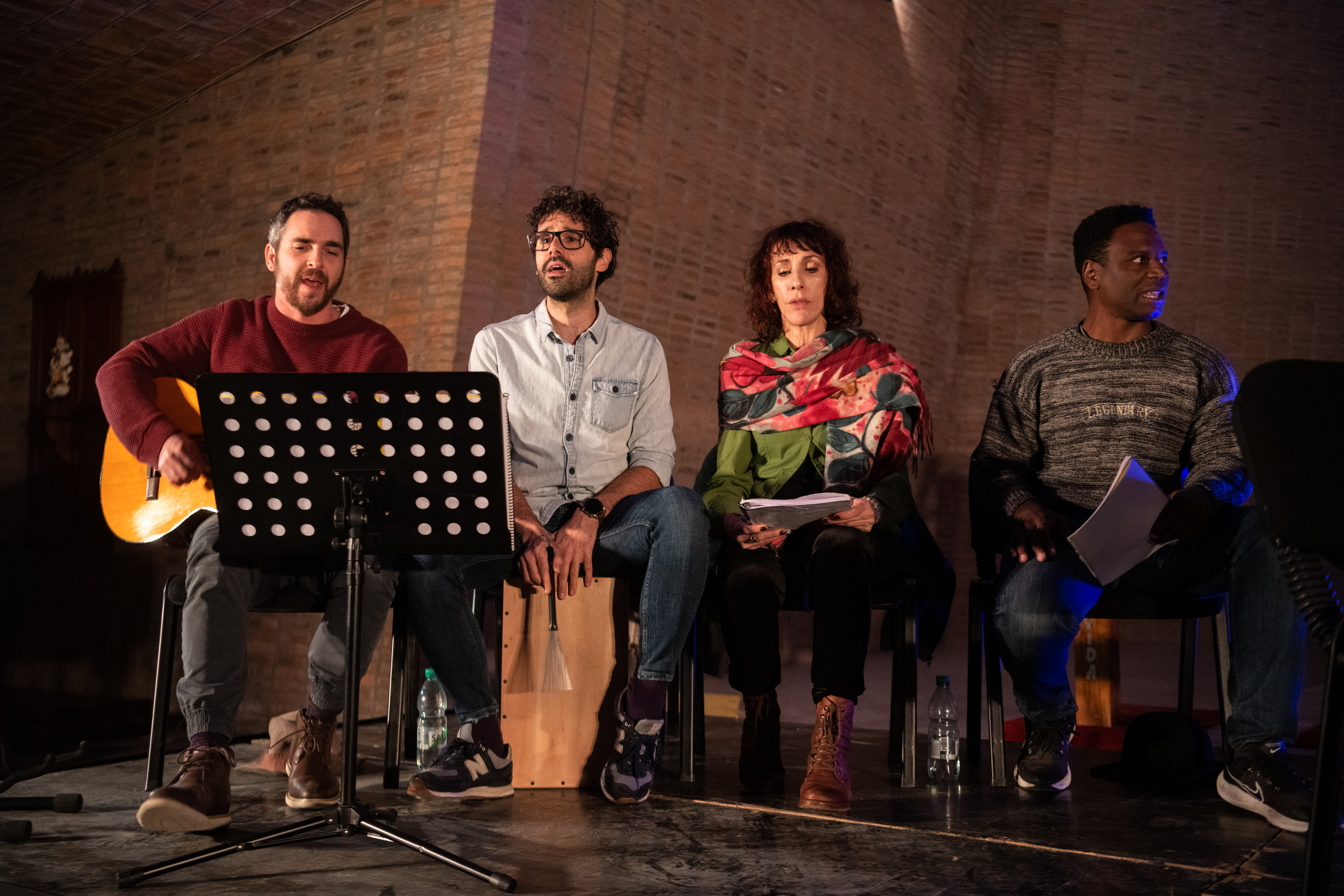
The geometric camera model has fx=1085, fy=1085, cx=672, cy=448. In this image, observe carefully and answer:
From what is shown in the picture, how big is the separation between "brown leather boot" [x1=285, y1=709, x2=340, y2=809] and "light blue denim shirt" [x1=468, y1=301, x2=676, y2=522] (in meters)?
0.76

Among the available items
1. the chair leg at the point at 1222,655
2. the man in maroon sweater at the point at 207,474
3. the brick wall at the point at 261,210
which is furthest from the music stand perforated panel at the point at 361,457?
the brick wall at the point at 261,210

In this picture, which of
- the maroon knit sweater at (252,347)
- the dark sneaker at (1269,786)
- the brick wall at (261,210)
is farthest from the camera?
the brick wall at (261,210)

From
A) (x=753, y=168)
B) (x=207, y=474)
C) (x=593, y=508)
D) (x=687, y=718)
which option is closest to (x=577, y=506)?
(x=593, y=508)

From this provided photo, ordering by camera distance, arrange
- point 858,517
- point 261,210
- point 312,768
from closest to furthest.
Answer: point 312,768 < point 858,517 < point 261,210

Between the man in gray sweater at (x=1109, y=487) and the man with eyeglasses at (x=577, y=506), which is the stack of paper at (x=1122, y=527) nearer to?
the man in gray sweater at (x=1109, y=487)

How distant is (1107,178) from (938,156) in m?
1.56

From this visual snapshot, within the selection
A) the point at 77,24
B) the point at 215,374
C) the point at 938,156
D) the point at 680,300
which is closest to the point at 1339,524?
the point at 215,374

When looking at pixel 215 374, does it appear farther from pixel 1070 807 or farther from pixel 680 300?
pixel 680 300

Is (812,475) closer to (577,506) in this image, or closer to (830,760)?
(577,506)

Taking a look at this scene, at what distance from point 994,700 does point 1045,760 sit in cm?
19

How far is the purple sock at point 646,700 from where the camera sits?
2613mm

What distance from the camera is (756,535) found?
2809 mm

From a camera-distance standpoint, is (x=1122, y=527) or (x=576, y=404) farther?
(x=576, y=404)

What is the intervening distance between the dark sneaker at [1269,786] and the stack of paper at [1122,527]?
1.61 ft
